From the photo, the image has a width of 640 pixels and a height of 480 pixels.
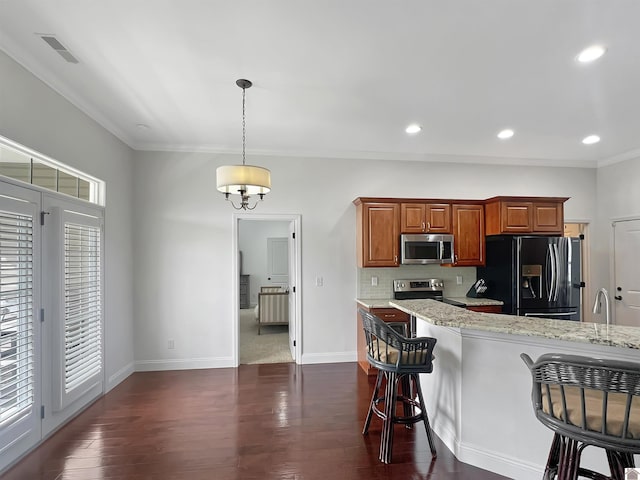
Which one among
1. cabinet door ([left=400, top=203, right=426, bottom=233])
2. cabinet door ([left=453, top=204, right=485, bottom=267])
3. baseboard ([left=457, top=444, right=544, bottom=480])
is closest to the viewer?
baseboard ([left=457, top=444, right=544, bottom=480])

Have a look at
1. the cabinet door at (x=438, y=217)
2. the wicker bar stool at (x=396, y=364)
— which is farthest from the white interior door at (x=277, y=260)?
the wicker bar stool at (x=396, y=364)

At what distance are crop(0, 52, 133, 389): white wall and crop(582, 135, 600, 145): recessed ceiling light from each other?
579 centimetres

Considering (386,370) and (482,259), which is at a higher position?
(482,259)

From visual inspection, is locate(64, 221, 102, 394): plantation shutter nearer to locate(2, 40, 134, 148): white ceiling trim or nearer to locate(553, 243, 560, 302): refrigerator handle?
locate(2, 40, 134, 148): white ceiling trim

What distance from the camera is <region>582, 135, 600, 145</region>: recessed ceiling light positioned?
12.9ft

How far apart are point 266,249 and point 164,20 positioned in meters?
7.41

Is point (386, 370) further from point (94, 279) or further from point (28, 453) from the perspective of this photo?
point (94, 279)

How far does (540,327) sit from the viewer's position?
1.92 m

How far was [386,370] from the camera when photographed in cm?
226

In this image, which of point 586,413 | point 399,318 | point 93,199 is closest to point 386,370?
point 586,413

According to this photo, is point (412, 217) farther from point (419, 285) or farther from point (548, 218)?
point (548, 218)

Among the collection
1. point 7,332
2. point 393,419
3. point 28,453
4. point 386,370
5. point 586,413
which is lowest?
point 28,453

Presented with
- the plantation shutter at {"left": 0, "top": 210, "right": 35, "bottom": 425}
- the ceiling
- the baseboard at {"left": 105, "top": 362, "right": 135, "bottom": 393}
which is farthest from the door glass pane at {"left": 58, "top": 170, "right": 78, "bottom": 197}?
the baseboard at {"left": 105, "top": 362, "right": 135, "bottom": 393}

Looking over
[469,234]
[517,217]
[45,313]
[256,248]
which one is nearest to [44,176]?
[45,313]
